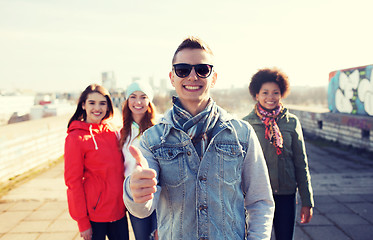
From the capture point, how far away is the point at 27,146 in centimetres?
621

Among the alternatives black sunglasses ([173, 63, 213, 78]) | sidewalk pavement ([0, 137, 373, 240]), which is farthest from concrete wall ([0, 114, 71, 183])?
black sunglasses ([173, 63, 213, 78])

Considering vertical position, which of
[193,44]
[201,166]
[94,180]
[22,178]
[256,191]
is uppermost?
[193,44]

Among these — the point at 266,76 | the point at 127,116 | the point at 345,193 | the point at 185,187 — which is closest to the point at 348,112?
the point at 345,193

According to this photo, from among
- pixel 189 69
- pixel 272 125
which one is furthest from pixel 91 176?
pixel 272 125

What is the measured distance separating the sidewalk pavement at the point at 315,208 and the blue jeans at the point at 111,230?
151 cm

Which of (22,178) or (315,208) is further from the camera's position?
(22,178)

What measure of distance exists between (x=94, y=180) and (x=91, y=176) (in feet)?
0.13

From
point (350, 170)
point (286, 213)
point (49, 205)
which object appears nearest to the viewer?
point (286, 213)

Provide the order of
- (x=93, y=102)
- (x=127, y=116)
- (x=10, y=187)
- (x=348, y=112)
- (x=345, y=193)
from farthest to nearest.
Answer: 1. (x=348, y=112)
2. (x=10, y=187)
3. (x=345, y=193)
4. (x=127, y=116)
5. (x=93, y=102)

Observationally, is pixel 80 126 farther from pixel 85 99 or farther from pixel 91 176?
pixel 91 176

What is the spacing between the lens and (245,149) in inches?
53.4

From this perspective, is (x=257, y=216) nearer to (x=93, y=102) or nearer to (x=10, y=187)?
(x=93, y=102)

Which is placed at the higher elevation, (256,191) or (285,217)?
(256,191)

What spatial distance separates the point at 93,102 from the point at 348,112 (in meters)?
9.57
